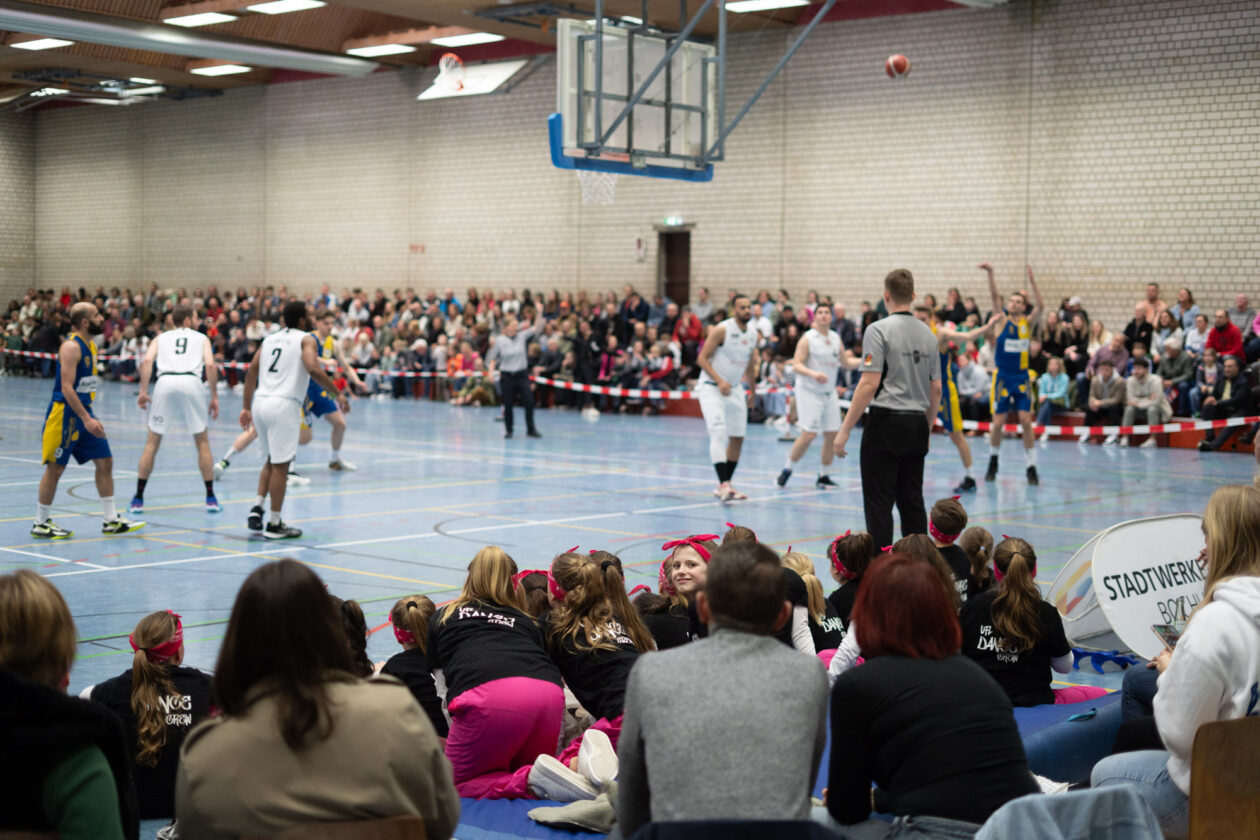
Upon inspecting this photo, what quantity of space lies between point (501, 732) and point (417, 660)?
65 cm

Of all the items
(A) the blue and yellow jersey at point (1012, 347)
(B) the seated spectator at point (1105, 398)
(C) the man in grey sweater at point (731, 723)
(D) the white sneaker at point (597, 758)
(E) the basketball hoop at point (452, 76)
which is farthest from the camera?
(E) the basketball hoop at point (452, 76)

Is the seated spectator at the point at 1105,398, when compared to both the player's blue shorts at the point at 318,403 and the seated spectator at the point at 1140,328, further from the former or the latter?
the player's blue shorts at the point at 318,403

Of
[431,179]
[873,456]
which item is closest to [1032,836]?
[873,456]

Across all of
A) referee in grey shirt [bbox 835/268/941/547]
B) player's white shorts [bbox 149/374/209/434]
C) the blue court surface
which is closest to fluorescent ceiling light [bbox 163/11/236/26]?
the blue court surface

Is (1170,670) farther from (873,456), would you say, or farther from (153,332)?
(153,332)

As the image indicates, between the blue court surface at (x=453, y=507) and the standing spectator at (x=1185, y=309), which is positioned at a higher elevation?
the standing spectator at (x=1185, y=309)

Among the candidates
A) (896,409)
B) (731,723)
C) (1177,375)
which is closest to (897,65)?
(1177,375)

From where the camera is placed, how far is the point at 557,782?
4.70 m

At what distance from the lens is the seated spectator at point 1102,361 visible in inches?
802

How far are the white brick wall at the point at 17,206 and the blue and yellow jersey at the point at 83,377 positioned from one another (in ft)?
108

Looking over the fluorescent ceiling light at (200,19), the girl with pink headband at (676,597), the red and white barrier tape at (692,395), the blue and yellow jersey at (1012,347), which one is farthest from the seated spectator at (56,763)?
the fluorescent ceiling light at (200,19)

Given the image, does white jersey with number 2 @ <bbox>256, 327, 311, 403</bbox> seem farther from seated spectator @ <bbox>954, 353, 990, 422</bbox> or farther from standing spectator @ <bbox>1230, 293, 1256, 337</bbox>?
standing spectator @ <bbox>1230, 293, 1256, 337</bbox>

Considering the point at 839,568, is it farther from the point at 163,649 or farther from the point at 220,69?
the point at 220,69

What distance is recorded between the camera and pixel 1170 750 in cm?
353
